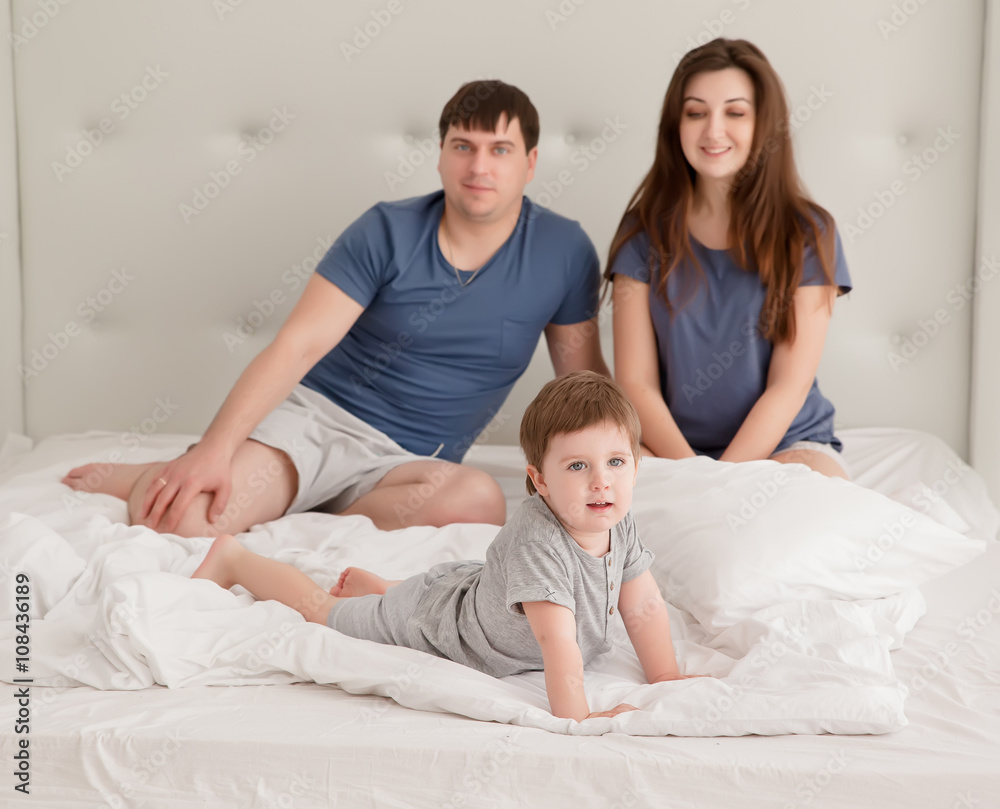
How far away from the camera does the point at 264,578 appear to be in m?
1.08

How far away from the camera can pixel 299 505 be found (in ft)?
4.94

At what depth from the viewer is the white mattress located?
745 millimetres

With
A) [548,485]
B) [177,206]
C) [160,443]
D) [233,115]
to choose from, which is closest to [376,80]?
[233,115]

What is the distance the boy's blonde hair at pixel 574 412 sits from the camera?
0.91 metres

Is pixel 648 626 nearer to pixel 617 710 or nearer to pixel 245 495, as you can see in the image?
pixel 617 710

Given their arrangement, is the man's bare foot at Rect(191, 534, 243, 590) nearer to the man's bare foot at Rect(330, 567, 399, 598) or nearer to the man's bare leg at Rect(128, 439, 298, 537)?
the man's bare foot at Rect(330, 567, 399, 598)

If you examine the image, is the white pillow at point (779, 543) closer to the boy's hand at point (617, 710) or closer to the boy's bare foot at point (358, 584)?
the boy's hand at point (617, 710)

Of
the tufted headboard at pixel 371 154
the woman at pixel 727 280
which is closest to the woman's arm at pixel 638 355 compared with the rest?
the woman at pixel 727 280

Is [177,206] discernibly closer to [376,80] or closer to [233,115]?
[233,115]

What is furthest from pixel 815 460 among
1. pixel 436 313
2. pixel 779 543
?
pixel 436 313

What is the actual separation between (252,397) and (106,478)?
0.27 m

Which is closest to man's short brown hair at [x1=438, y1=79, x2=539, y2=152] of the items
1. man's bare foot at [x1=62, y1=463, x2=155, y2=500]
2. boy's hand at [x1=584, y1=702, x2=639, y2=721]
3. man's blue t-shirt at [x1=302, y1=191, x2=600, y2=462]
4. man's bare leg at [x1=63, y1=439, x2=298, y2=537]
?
man's blue t-shirt at [x1=302, y1=191, x2=600, y2=462]

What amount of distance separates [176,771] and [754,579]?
65 cm

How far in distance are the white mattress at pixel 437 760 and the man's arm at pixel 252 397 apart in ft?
1.72
